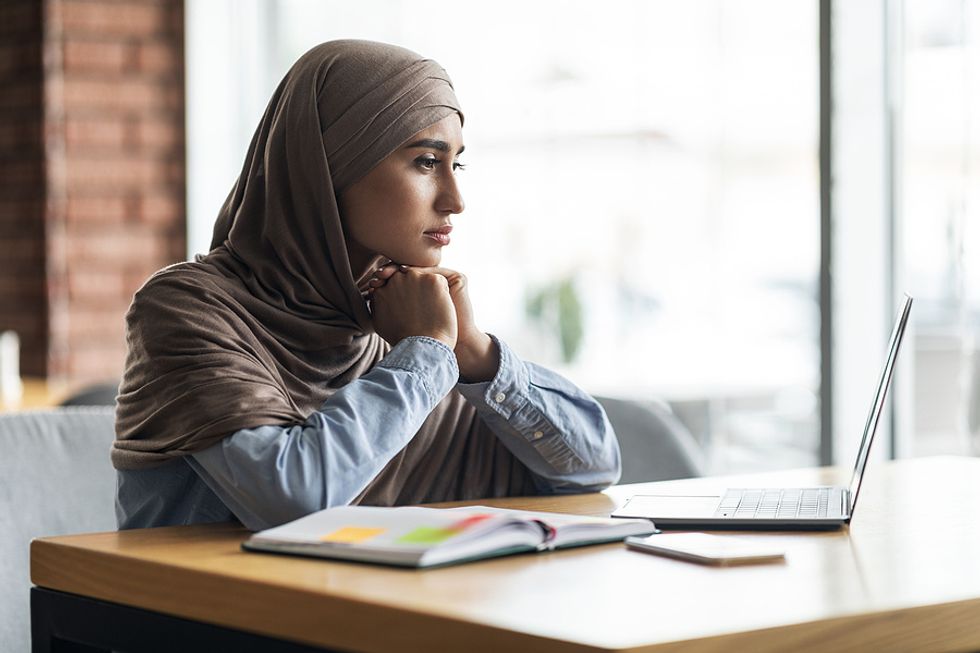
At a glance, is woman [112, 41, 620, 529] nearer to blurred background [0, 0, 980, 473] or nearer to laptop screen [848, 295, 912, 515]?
laptop screen [848, 295, 912, 515]

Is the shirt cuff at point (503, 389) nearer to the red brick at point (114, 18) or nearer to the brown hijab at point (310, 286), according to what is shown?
the brown hijab at point (310, 286)

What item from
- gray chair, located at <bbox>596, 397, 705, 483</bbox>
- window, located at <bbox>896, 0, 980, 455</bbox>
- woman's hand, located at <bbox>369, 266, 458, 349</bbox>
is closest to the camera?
woman's hand, located at <bbox>369, 266, 458, 349</bbox>

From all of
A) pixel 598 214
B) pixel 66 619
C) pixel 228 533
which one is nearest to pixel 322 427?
Result: pixel 228 533

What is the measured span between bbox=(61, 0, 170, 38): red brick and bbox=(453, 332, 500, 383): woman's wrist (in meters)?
3.24

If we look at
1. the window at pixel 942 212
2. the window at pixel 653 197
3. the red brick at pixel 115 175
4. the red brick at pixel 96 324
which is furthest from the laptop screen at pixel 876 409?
the red brick at pixel 115 175

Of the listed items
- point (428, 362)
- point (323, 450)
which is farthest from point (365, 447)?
point (428, 362)

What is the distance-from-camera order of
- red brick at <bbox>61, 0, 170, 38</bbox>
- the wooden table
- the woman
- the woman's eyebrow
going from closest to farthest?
the wooden table → the woman → the woman's eyebrow → red brick at <bbox>61, 0, 170, 38</bbox>

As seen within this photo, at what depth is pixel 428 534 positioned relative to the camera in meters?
1.19

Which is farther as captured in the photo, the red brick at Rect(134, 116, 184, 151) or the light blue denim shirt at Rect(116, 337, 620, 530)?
the red brick at Rect(134, 116, 184, 151)

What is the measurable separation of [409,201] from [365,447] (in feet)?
1.43

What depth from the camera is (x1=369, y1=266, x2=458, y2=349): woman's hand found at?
5.57ft

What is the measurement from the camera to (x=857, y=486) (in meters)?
1.45

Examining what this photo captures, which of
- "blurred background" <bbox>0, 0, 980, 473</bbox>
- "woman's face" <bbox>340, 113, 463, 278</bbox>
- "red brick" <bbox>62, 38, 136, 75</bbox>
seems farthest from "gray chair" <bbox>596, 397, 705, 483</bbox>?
"red brick" <bbox>62, 38, 136, 75</bbox>

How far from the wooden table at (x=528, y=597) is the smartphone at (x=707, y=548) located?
0.02 meters
